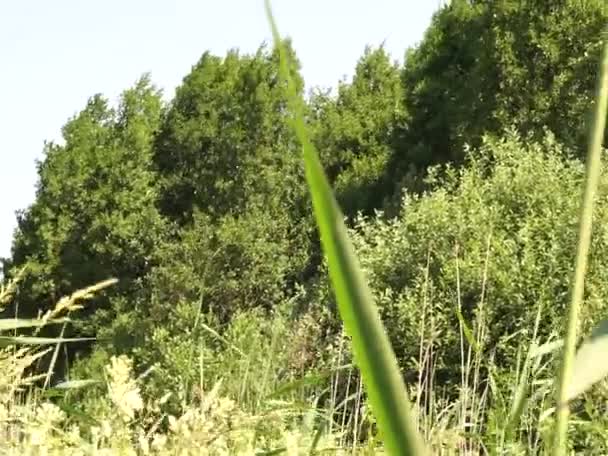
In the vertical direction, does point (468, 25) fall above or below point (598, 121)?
above

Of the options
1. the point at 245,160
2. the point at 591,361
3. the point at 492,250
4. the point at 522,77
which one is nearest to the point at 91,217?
the point at 245,160

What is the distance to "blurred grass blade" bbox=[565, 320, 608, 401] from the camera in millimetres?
488

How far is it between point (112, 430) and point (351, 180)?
27680mm

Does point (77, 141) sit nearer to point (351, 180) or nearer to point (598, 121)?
point (351, 180)

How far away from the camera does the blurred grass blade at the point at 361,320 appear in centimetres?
34

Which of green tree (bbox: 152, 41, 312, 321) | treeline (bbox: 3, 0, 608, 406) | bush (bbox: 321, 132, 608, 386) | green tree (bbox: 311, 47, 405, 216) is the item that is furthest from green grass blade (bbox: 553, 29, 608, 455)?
green tree (bbox: 152, 41, 312, 321)

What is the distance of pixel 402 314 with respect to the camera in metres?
17.5

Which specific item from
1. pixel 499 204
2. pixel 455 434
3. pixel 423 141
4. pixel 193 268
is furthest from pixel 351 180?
pixel 455 434

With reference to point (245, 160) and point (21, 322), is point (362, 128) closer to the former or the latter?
point (245, 160)

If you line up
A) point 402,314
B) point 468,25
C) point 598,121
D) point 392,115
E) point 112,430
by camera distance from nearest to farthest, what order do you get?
point 598,121 < point 112,430 < point 402,314 < point 468,25 < point 392,115

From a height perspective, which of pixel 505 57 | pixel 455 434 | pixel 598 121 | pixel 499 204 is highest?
pixel 505 57

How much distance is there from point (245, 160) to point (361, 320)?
2924cm

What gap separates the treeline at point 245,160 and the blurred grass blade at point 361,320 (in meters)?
23.4

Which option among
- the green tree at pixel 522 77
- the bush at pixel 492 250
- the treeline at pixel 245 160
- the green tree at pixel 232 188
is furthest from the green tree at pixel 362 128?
the bush at pixel 492 250
